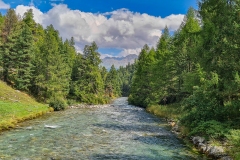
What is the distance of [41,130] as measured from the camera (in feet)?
72.5

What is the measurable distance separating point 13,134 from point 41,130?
2914mm

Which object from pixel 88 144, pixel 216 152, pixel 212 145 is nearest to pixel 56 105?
pixel 88 144

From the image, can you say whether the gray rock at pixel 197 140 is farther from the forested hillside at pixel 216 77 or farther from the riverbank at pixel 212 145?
the forested hillside at pixel 216 77

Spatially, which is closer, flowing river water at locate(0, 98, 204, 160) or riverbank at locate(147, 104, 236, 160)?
riverbank at locate(147, 104, 236, 160)

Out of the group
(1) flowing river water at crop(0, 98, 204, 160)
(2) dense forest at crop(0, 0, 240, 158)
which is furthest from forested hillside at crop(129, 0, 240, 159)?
(1) flowing river water at crop(0, 98, 204, 160)

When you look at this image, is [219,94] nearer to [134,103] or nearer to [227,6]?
[227,6]

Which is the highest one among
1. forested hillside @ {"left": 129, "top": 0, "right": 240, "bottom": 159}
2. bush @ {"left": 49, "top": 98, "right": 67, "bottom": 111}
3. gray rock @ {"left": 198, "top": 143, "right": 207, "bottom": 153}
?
forested hillside @ {"left": 129, "top": 0, "right": 240, "bottom": 159}

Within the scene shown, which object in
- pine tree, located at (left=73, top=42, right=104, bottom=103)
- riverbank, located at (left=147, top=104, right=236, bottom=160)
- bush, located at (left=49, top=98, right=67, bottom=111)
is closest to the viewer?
riverbank, located at (left=147, top=104, right=236, bottom=160)

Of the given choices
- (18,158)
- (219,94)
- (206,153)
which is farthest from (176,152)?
(18,158)

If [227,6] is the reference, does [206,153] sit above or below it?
below

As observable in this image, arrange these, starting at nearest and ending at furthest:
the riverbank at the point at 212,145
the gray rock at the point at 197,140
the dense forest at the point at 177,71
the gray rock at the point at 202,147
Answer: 1. the riverbank at the point at 212,145
2. the gray rock at the point at 202,147
3. the gray rock at the point at 197,140
4. the dense forest at the point at 177,71

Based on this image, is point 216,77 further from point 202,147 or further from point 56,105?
point 56,105

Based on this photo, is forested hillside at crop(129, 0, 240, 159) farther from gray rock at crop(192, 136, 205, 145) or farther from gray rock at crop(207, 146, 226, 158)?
gray rock at crop(207, 146, 226, 158)

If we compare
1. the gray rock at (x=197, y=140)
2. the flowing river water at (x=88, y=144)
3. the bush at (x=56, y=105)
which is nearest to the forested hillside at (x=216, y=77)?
the gray rock at (x=197, y=140)
